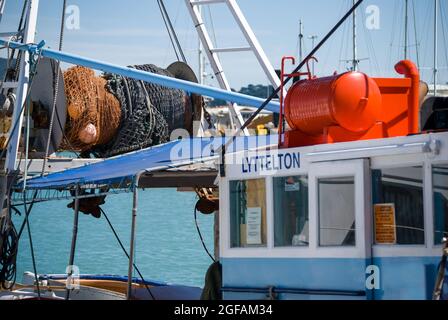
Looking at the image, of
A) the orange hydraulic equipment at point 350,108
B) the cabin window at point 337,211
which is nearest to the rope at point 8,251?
the orange hydraulic equipment at point 350,108

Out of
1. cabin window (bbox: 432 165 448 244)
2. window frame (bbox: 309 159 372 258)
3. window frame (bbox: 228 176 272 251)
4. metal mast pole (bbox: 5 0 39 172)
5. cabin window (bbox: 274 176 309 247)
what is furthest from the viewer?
metal mast pole (bbox: 5 0 39 172)

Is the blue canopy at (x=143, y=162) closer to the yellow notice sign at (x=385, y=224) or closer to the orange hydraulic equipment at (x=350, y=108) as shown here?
the orange hydraulic equipment at (x=350, y=108)

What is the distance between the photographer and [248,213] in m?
9.03

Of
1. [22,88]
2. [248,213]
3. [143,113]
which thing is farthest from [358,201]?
[143,113]

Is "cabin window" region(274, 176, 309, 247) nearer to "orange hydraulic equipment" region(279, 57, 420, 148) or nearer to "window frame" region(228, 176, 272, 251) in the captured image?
"window frame" region(228, 176, 272, 251)

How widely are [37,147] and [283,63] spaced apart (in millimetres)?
6788

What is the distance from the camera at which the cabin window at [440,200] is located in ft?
24.5

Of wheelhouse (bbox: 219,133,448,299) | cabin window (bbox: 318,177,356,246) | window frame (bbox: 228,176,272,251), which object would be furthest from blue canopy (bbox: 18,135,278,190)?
cabin window (bbox: 318,177,356,246)

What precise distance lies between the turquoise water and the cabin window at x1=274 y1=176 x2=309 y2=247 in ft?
67.5

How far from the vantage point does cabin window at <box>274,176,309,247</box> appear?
27.8 ft

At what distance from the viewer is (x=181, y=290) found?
13781mm

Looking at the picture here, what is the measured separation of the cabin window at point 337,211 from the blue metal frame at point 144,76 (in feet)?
15.6

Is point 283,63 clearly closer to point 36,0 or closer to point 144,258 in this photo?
point 36,0
